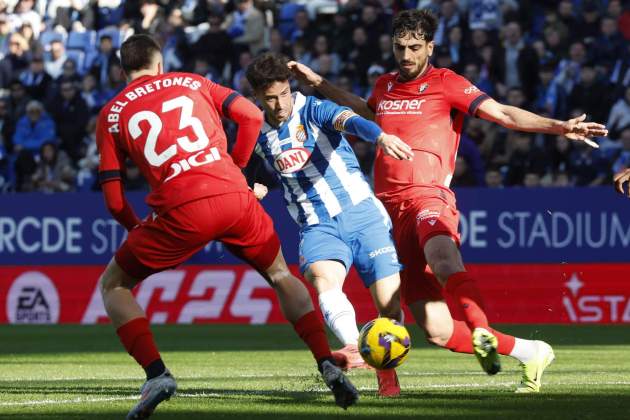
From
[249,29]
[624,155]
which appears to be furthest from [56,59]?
[624,155]

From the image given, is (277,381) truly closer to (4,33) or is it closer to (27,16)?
(4,33)

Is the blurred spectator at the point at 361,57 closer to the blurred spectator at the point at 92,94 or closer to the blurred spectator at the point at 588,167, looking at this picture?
the blurred spectator at the point at 588,167

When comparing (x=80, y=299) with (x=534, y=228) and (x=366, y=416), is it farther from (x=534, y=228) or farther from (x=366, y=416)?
(x=366, y=416)

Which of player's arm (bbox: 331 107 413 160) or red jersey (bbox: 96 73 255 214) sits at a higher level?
red jersey (bbox: 96 73 255 214)

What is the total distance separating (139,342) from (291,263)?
1083 cm

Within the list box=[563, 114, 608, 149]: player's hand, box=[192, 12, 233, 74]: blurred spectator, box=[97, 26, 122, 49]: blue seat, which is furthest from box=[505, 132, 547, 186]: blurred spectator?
box=[563, 114, 608, 149]: player's hand

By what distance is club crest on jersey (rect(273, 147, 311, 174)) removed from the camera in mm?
9141

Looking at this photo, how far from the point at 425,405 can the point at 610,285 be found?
9712 mm

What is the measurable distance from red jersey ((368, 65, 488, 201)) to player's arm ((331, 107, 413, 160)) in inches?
24.9

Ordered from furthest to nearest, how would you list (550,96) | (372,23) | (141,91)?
(372,23)
(550,96)
(141,91)

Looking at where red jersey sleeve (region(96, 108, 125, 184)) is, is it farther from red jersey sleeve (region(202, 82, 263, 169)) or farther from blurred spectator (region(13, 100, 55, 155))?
blurred spectator (region(13, 100, 55, 155))

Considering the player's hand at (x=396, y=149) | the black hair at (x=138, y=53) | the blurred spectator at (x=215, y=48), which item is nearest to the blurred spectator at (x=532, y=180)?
the blurred spectator at (x=215, y=48)

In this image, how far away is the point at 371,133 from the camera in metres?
8.04

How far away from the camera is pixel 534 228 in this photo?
17.5 metres
